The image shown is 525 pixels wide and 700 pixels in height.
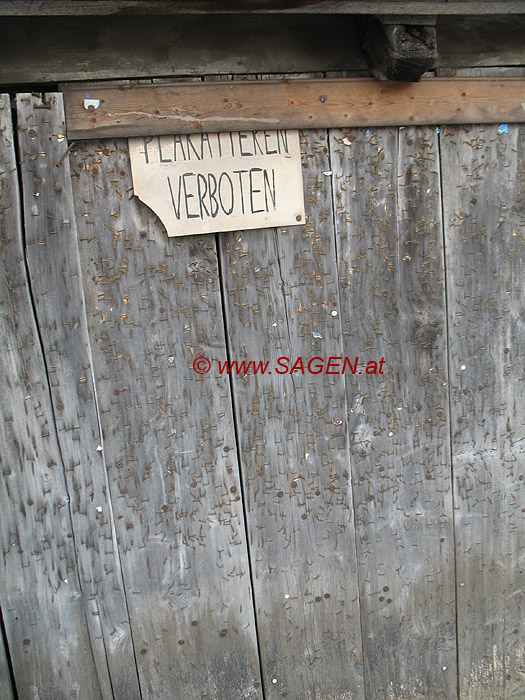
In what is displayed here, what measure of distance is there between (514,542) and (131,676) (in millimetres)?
1307

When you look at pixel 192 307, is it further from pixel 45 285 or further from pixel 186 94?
pixel 186 94

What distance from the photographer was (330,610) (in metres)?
1.66

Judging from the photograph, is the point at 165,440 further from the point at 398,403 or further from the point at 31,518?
the point at 398,403

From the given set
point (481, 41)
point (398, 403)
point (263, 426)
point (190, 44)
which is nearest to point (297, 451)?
point (263, 426)

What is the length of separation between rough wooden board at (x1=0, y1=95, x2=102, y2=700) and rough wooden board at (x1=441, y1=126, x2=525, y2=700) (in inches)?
47.5

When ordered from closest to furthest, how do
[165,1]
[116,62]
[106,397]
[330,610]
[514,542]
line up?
[165,1] < [116,62] < [106,397] < [330,610] < [514,542]

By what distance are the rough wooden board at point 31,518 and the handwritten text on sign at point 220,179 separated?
341 millimetres

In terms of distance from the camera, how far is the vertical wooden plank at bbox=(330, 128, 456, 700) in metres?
1.52

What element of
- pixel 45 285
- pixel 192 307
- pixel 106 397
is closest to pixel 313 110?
pixel 192 307

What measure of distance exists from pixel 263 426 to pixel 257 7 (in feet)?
3.53

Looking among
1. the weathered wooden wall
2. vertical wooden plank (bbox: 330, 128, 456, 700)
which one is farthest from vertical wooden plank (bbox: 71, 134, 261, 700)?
vertical wooden plank (bbox: 330, 128, 456, 700)

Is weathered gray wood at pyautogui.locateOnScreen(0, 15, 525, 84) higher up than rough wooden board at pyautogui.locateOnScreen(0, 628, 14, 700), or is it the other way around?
weathered gray wood at pyautogui.locateOnScreen(0, 15, 525, 84)

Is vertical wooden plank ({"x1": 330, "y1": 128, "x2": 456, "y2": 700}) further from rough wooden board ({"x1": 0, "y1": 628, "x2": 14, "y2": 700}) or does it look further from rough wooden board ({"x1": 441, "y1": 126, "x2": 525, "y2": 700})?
rough wooden board ({"x1": 0, "y1": 628, "x2": 14, "y2": 700})

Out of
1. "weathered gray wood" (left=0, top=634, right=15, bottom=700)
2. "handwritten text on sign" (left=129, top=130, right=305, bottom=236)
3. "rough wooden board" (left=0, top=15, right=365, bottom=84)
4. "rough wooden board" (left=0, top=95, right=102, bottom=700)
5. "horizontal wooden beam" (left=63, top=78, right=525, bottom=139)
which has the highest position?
"rough wooden board" (left=0, top=15, right=365, bottom=84)
